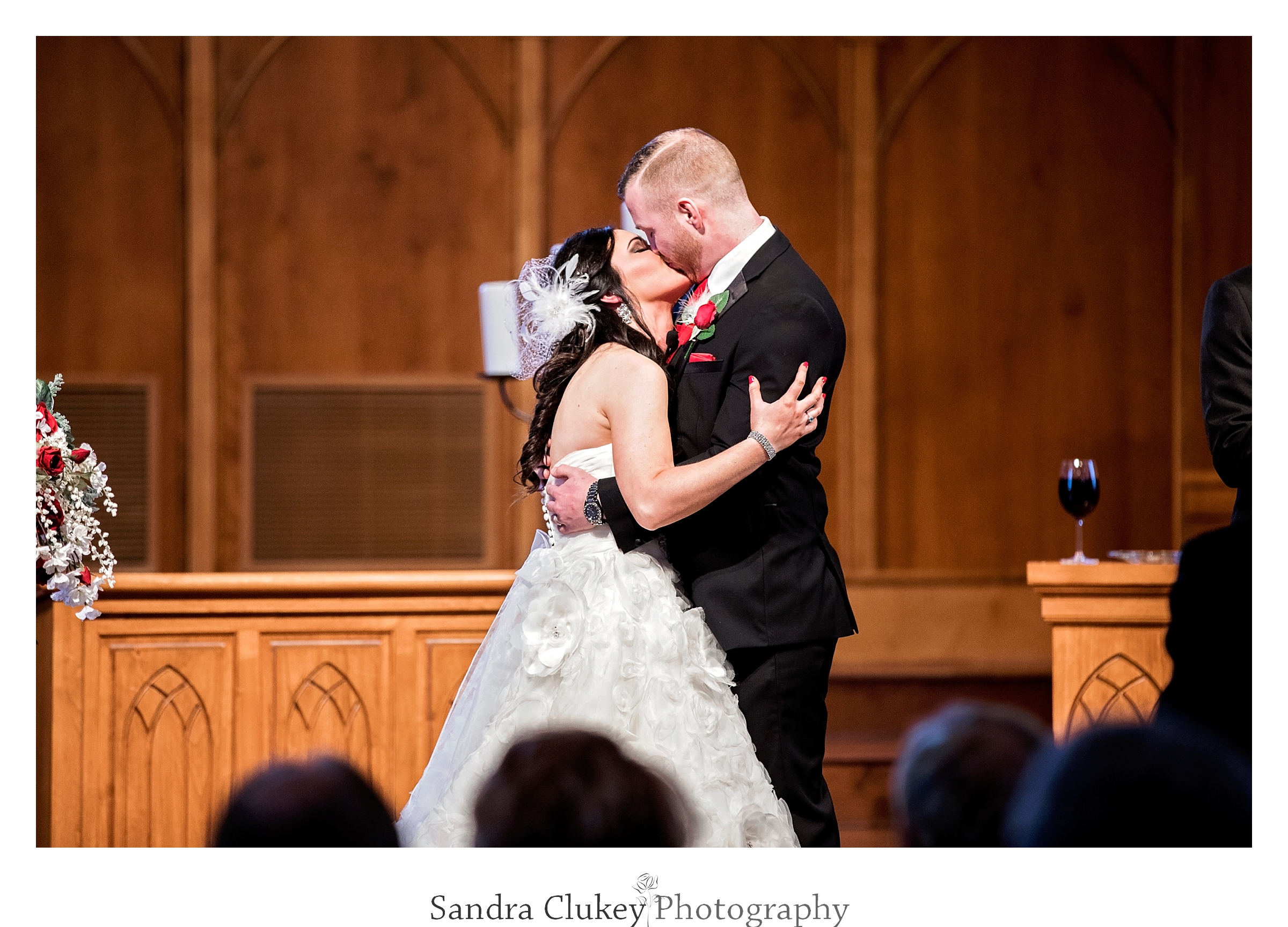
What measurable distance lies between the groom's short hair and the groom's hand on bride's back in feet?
1.83

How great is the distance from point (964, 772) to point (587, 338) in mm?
1282

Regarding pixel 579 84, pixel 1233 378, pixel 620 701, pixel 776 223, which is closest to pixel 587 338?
pixel 620 701

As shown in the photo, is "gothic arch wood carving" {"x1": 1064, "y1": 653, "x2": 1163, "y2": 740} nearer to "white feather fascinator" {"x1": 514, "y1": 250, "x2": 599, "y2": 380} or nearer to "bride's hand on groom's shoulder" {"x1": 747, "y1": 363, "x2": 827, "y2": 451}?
"bride's hand on groom's shoulder" {"x1": 747, "y1": 363, "x2": 827, "y2": 451}

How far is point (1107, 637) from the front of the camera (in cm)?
246

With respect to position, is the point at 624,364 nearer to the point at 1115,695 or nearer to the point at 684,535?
the point at 684,535

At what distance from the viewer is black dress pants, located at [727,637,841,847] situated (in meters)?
2.05

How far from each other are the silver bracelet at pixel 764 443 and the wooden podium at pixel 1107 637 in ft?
2.71

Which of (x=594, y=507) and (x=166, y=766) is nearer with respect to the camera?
(x=594, y=507)

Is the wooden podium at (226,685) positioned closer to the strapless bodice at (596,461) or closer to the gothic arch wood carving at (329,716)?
the gothic arch wood carving at (329,716)

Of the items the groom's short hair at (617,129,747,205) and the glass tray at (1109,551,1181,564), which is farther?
the glass tray at (1109,551,1181,564)

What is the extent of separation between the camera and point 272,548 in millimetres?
4508

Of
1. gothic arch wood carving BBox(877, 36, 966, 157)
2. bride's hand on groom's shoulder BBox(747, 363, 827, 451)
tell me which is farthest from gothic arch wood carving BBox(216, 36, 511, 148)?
bride's hand on groom's shoulder BBox(747, 363, 827, 451)

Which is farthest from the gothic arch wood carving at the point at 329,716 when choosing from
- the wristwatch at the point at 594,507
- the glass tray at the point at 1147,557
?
the glass tray at the point at 1147,557
